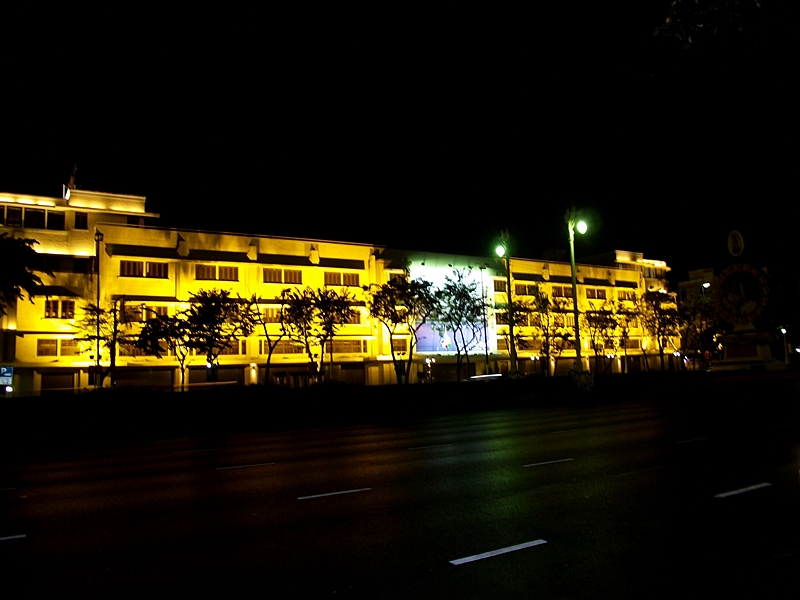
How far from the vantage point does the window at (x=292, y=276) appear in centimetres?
5709

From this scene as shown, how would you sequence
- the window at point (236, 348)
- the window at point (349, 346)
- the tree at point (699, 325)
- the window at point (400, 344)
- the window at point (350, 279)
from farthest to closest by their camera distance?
1. the tree at point (699, 325)
2. the window at point (400, 344)
3. the window at point (350, 279)
4. the window at point (349, 346)
5. the window at point (236, 348)

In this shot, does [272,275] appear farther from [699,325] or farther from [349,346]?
[699,325]

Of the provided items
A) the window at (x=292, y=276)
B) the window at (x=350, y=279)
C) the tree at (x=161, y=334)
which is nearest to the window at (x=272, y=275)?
the window at (x=292, y=276)

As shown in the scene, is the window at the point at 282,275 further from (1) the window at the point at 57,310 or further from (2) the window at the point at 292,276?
(1) the window at the point at 57,310

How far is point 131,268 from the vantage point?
50.9 meters

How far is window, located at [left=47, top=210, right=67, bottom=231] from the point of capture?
168 feet

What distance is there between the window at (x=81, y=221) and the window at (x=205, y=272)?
9.73m

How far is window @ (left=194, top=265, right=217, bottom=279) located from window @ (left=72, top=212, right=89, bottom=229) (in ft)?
31.9

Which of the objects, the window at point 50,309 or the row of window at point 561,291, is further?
the row of window at point 561,291

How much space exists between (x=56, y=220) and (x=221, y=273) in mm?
14023

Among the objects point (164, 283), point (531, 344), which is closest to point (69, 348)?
point (164, 283)

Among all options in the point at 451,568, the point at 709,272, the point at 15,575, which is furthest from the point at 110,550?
the point at 709,272

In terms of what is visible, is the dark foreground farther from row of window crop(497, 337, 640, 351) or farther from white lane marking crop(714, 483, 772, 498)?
row of window crop(497, 337, 640, 351)

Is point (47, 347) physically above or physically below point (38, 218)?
below
